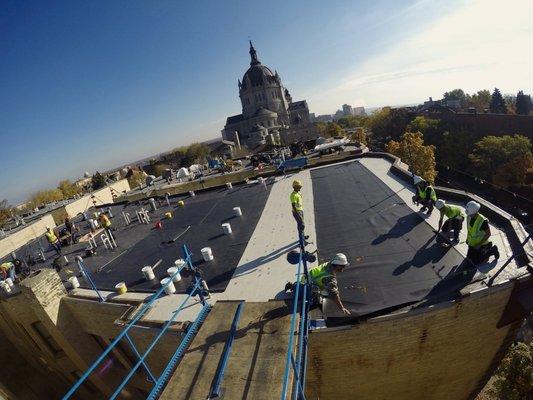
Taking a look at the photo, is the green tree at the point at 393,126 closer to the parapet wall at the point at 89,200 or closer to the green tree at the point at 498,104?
the green tree at the point at 498,104

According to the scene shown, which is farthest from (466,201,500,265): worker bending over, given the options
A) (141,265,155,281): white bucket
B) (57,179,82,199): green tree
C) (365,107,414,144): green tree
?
(57,179,82,199): green tree

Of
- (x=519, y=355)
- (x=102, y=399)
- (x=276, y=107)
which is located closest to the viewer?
(x=519, y=355)

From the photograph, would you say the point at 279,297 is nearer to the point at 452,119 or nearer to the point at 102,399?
the point at 102,399

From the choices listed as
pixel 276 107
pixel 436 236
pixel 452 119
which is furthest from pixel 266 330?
pixel 276 107

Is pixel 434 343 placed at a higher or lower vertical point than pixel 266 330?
lower

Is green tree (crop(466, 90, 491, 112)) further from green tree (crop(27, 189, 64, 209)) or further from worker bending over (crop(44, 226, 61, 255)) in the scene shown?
green tree (crop(27, 189, 64, 209))

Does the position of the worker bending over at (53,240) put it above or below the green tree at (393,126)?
above

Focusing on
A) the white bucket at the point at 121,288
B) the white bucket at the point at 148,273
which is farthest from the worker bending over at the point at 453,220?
the white bucket at the point at 121,288
